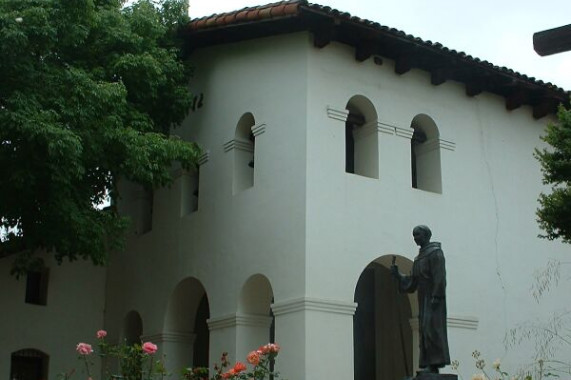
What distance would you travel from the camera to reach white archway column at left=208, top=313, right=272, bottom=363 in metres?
15.5

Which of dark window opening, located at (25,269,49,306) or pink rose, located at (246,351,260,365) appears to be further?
dark window opening, located at (25,269,49,306)

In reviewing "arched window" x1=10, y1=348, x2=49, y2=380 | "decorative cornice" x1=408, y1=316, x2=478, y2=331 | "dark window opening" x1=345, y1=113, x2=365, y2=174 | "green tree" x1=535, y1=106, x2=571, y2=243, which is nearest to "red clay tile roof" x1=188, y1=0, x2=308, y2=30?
"dark window opening" x1=345, y1=113, x2=365, y2=174

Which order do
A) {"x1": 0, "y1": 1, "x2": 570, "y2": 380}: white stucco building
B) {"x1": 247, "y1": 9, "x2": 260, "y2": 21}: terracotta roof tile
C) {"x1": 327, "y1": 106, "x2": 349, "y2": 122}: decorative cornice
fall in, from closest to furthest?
{"x1": 0, "y1": 1, "x2": 570, "y2": 380}: white stucco building → {"x1": 327, "y1": 106, "x2": 349, "y2": 122}: decorative cornice → {"x1": 247, "y1": 9, "x2": 260, "y2": 21}: terracotta roof tile

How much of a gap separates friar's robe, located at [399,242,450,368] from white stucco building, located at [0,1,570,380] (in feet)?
10.0

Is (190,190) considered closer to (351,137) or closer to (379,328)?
(351,137)

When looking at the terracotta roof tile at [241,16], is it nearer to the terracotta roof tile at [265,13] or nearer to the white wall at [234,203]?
the terracotta roof tile at [265,13]

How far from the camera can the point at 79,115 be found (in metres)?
14.0

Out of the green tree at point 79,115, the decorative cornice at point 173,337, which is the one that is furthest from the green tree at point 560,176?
the decorative cornice at point 173,337

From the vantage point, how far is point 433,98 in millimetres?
16812

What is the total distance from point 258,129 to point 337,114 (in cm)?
149

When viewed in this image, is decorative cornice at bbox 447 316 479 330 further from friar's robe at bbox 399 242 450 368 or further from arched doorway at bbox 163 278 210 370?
arched doorway at bbox 163 278 210 370

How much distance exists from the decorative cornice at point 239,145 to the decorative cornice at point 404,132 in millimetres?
2680

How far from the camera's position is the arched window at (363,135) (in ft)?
51.9

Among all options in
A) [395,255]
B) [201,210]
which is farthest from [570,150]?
[201,210]
